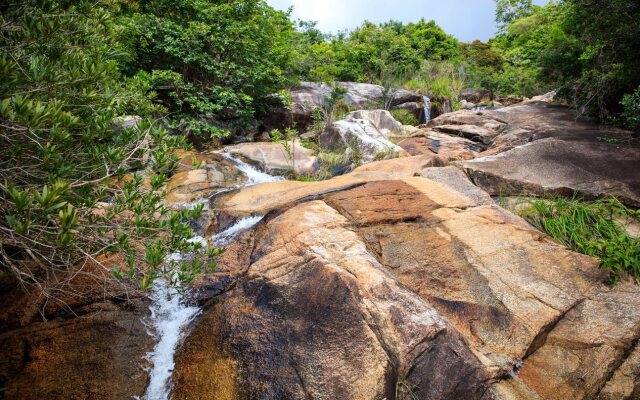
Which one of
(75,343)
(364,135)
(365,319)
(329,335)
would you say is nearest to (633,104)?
(364,135)

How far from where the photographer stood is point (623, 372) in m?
2.60

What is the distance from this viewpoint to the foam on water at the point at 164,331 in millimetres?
2682

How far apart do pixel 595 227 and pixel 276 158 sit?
7.38 m

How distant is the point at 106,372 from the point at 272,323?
1.43 m

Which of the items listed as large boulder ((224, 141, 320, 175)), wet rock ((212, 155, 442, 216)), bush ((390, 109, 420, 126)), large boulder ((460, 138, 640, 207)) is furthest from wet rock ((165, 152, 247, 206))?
bush ((390, 109, 420, 126))

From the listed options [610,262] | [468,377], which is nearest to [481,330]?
[468,377]

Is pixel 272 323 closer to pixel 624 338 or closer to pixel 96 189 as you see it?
pixel 96 189

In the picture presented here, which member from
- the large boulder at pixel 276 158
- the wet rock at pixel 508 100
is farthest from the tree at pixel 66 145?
the wet rock at pixel 508 100

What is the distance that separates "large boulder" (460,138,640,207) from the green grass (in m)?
0.33

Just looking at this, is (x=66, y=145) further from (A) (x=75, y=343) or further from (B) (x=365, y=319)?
(B) (x=365, y=319)

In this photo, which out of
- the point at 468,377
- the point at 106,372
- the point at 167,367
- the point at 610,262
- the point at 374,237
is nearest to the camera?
the point at 468,377

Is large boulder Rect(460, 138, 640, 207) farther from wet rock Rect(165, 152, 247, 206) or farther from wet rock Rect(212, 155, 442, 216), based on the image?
wet rock Rect(165, 152, 247, 206)

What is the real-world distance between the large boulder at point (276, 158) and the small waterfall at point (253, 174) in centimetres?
16

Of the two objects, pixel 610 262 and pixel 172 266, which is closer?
pixel 172 266
